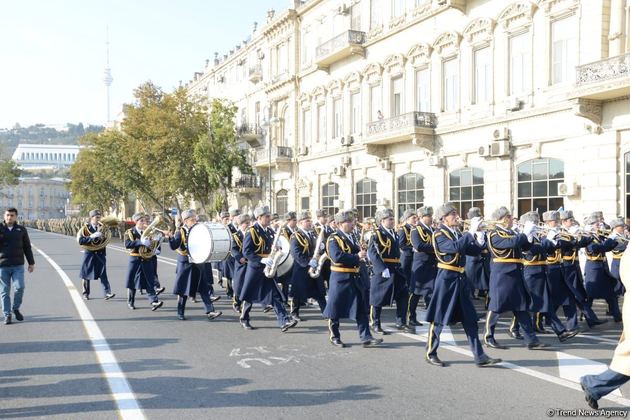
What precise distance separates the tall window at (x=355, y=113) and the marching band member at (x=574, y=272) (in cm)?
2107

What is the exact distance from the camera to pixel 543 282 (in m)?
9.22

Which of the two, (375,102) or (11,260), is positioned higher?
(375,102)

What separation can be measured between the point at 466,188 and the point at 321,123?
42.4 feet

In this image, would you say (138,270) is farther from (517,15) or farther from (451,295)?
(517,15)

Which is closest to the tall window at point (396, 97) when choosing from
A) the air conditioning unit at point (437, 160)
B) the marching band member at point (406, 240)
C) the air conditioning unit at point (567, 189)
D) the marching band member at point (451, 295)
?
the air conditioning unit at point (437, 160)

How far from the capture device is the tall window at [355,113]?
1239 inches

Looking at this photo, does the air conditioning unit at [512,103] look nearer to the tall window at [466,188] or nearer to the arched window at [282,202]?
the tall window at [466,188]

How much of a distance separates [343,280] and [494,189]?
15054mm

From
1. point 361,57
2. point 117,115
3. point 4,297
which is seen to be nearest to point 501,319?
point 4,297

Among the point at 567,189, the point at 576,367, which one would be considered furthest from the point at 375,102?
the point at 576,367

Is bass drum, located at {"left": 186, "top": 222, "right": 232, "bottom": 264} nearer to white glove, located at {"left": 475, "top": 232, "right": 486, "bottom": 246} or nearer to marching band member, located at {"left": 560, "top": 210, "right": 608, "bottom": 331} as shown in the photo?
white glove, located at {"left": 475, "top": 232, "right": 486, "bottom": 246}

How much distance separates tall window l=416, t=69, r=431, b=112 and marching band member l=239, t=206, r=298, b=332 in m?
17.5

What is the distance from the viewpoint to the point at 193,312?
39.4 ft

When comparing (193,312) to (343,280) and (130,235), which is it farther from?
(343,280)
